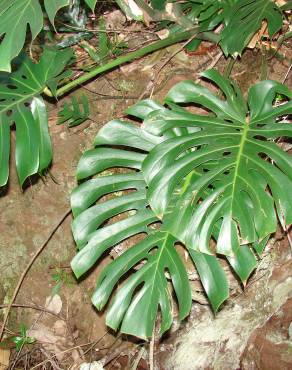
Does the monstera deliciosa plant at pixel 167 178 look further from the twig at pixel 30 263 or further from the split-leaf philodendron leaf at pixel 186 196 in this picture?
the twig at pixel 30 263

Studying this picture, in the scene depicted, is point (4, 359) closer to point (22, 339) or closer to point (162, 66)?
point (22, 339)

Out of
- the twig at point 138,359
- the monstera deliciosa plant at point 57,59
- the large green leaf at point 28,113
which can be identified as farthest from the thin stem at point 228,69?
the twig at point 138,359

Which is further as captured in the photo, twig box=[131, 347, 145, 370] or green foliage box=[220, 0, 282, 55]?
twig box=[131, 347, 145, 370]

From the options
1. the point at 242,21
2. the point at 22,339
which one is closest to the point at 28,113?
the point at 242,21

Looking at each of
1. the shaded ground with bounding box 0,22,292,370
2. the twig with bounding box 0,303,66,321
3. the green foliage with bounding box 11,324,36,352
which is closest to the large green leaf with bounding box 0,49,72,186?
the shaded ground with bounding box 0,22,292,370

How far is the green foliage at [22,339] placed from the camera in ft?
9.21

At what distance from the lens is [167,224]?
1844 millimetres

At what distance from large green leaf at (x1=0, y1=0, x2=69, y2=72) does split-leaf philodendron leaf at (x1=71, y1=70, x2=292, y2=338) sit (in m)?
0.51

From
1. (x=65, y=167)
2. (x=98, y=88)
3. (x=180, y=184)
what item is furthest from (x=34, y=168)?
(x=98, y=88)

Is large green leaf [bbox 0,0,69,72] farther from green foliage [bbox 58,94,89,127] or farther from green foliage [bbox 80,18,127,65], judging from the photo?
green foliage [bbox 80,18,127,65]

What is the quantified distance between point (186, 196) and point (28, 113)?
0.74 m

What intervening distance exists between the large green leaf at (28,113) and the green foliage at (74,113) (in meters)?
0.36

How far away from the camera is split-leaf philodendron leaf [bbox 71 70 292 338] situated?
5.71ft

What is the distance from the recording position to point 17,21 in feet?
5.27
